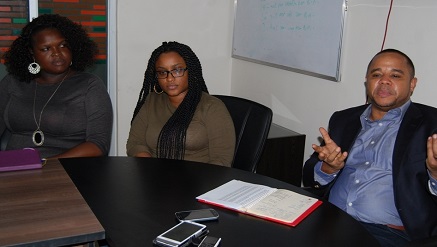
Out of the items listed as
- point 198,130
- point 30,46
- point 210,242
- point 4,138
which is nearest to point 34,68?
point 30,46

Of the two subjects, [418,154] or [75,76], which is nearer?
[418,154]

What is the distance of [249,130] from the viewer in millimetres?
2518

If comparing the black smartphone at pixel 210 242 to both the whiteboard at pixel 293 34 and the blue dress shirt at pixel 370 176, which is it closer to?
the blue dress shirt at pixel 370 176

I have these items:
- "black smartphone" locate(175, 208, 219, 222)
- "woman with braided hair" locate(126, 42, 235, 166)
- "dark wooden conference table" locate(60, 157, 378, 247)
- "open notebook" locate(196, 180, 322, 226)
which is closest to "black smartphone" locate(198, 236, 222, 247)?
"dark wooden conference table" locate(60, 157, 378, 247)

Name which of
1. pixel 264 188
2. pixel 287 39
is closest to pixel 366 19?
pixel 287 39

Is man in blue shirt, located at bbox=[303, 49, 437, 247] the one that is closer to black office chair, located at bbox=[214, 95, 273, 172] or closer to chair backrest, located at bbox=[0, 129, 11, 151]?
black office chair, located at bbox=[214, 95, 273, 172]

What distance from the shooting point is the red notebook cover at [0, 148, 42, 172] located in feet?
6.41

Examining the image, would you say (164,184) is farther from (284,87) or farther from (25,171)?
(284,87)

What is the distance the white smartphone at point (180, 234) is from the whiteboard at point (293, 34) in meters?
1.79

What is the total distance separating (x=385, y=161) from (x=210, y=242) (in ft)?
3.39

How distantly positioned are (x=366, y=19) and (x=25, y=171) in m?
1.93

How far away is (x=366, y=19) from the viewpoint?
277cm

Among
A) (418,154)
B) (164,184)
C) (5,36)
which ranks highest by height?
(5,36)

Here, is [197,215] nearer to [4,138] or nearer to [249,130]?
[249,130]
